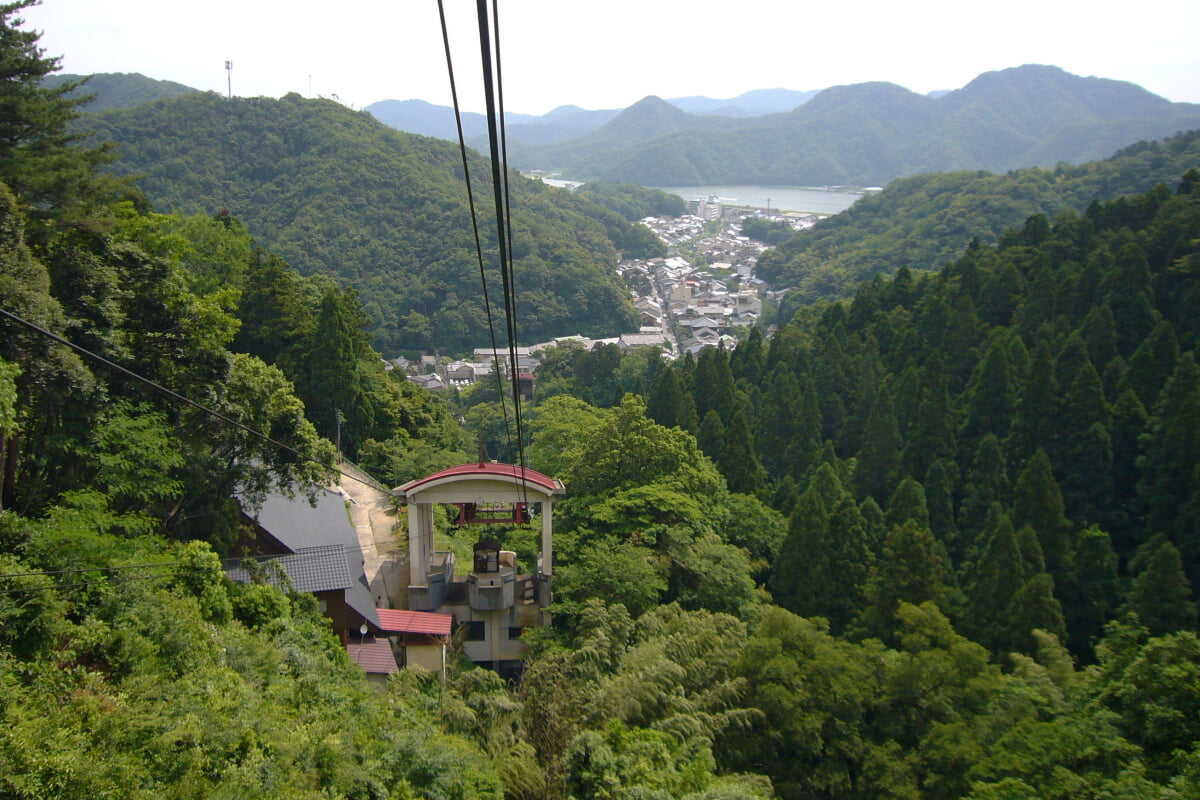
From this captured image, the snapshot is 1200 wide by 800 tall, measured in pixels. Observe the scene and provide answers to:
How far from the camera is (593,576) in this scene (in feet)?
41.0

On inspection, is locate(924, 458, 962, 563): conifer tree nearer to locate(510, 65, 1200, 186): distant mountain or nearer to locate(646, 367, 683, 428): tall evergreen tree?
locate(646, 367, 683, 428): tall evergreen tree

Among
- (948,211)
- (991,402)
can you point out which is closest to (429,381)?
(991,402)

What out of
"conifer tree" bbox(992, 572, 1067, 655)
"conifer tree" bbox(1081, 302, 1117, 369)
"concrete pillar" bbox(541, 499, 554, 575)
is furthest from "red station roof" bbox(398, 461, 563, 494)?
"conifer tree" bbox(1081, 302, 1117, 369)

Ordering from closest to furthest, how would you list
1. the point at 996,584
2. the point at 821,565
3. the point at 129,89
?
the point at 996,584 < the point at 821,565 < the point at 129,89

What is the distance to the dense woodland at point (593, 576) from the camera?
21.3 feet

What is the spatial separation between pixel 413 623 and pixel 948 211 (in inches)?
2252

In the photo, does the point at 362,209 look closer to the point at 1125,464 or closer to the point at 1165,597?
the point at 1125,464

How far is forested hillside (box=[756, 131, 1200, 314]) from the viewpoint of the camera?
52969 millimetres

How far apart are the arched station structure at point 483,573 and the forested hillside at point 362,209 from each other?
36451mm

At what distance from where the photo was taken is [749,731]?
965 cm

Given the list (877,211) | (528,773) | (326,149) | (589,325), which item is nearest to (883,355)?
(528,773)

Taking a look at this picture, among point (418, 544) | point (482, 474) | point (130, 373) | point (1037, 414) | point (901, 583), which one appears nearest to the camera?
point (130, 373)

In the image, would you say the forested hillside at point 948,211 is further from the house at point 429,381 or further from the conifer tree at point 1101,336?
the conifer tree at point 1101,336

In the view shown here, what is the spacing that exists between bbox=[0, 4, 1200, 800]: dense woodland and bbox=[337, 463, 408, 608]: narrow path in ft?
6.28
